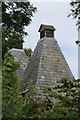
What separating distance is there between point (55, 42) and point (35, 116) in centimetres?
1254

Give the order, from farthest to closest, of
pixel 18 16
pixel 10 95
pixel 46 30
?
pixel 46 30, pixel 18 16, pixel 10 95

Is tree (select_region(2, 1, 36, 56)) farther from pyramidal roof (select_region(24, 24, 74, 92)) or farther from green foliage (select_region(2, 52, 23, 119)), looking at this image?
green foliage (select_region(2, 52, 23, 119))

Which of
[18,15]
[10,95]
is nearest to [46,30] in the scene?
[18,15]

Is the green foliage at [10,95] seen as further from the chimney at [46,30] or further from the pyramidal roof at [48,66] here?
the chimney at [46,30]

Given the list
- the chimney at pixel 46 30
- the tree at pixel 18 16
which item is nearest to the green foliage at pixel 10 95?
the tree at pixel 18 16

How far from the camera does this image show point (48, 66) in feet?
45.4

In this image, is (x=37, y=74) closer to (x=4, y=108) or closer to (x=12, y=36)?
(x=12, y=36)

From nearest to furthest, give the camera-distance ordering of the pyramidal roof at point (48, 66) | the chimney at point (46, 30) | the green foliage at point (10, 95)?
the green foliage at point (10, 95)
the pyramidal roof at point (48, 66)
the chimney at point (46, 30)

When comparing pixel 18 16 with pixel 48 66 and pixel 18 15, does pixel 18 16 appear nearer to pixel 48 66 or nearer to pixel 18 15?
pixel 18 15

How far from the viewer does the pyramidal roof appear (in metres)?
12.9

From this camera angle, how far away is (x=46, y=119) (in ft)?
13.7

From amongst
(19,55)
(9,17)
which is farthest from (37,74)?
(19,55)

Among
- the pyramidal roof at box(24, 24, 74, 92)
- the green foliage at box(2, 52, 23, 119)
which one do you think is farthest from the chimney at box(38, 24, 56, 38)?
the green foliage at box(2, 52, 23, 119)

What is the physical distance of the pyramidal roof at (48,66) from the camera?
42.2 ft
